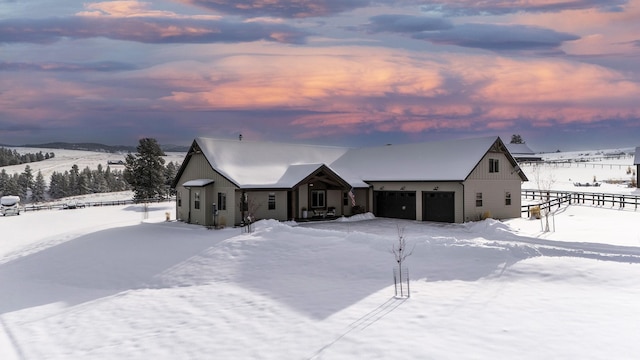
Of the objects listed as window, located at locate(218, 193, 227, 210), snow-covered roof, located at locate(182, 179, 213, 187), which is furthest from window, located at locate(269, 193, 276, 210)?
snow-covered roof, located at locate(182, 179, 213, 187)

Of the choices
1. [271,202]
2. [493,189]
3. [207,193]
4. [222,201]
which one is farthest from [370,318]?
[493,189]

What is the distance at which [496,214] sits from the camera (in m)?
31.8

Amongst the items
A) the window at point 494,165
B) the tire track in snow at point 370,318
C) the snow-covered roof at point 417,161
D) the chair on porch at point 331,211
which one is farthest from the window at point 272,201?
the tire track in snow at point 370,318

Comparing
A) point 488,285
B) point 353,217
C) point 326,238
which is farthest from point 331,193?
point 488,285

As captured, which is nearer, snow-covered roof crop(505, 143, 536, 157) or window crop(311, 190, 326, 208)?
window crop(311, 190, 326, 208)

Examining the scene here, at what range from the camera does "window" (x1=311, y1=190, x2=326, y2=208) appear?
31756mm

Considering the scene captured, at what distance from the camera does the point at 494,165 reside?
105 ft

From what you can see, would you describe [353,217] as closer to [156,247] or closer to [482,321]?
[156,247]

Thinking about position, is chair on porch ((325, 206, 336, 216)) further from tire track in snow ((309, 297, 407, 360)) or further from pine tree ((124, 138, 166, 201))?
pine tree ((124, 138, 166, 201))

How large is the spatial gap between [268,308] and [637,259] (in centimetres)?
1336

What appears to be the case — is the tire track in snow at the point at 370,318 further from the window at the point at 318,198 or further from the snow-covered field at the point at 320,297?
the window at the point at 318,198

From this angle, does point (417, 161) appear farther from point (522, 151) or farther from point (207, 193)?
point (522, 151)

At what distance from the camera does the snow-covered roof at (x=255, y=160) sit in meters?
30.1

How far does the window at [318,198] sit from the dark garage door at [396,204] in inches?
193
